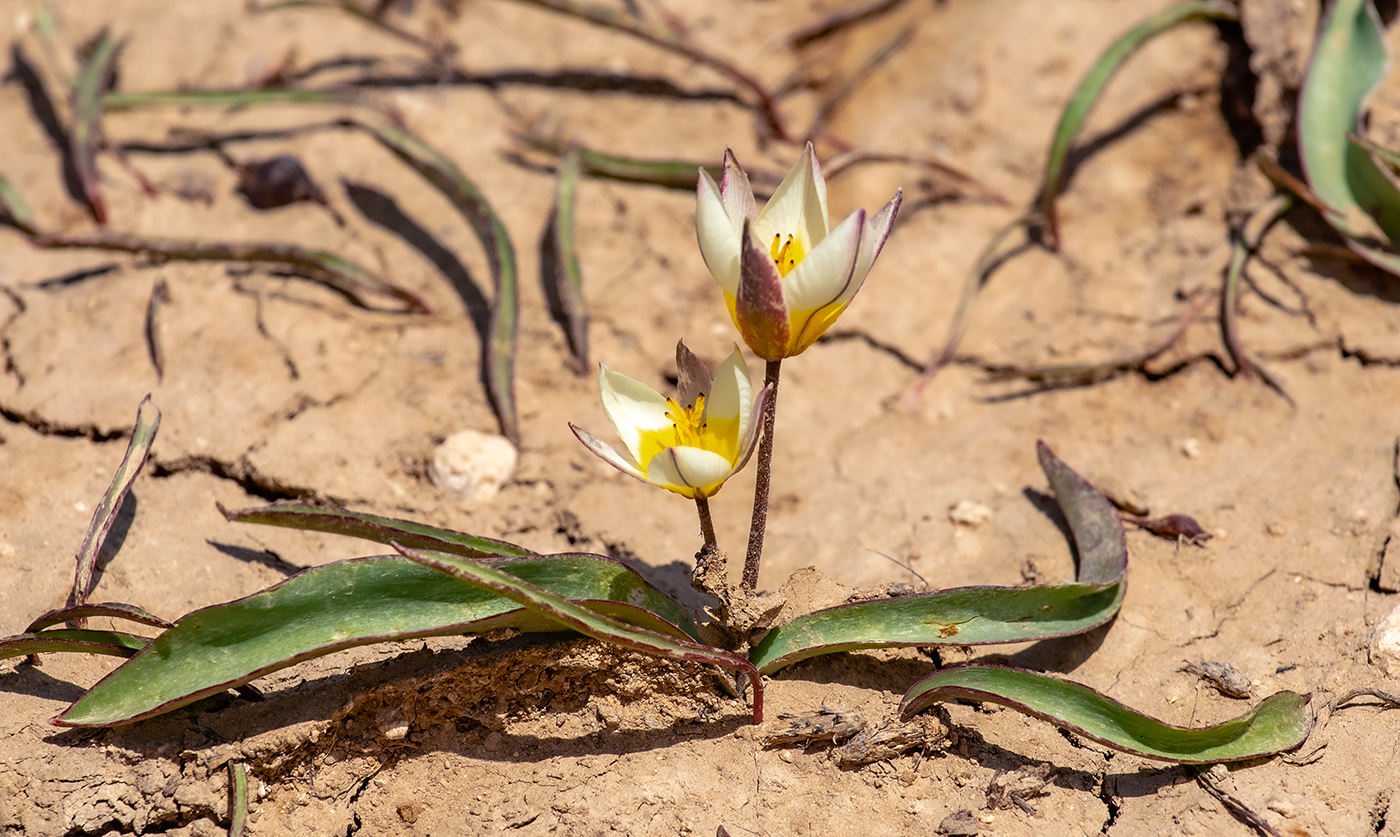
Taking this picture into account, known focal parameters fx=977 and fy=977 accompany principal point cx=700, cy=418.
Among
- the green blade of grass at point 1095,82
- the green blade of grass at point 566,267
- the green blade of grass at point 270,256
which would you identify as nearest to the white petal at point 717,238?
the green blade of grass at point 566,267

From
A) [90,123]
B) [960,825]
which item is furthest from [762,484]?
[90,123]

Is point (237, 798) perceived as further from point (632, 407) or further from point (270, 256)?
point (270, 256)

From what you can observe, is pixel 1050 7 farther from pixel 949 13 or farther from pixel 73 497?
pixel 73 497

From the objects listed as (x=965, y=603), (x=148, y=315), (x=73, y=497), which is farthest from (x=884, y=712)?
(x=148, y=315)

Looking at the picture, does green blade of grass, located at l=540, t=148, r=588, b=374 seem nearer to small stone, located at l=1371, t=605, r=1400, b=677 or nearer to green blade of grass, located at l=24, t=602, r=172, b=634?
green blade of grass, located at l=24, t=602, r=172, b=634

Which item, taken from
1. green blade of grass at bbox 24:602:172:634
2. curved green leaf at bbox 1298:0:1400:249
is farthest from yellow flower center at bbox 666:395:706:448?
curved green leaf at bbox 1298:0:1400:249

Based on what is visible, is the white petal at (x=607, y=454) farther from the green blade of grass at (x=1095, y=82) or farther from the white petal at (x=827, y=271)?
the green blade of grass at (x=1095, y=82)
